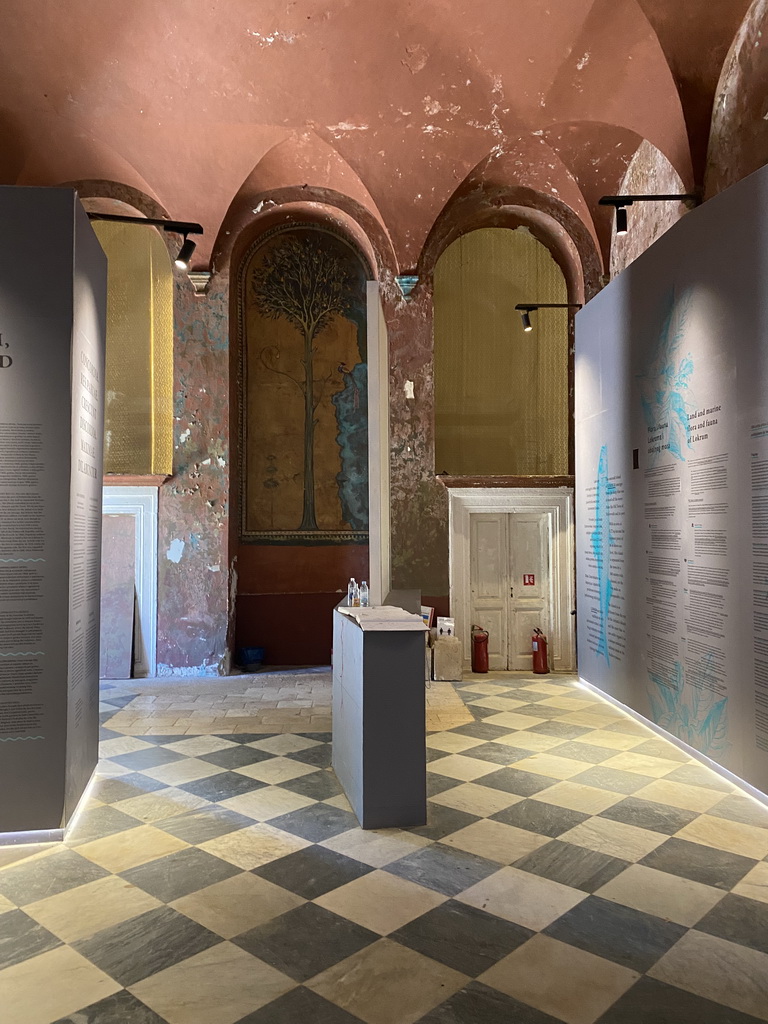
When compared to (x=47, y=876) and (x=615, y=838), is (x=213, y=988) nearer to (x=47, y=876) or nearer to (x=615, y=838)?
(x=47, y=876)

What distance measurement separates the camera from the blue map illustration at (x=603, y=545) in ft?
23.9

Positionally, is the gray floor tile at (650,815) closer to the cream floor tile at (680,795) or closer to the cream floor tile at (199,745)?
the cream floor tile at (680,795)

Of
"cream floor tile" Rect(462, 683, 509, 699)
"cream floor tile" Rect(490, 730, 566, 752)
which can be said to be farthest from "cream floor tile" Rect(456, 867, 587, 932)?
"cream floor tile" Rect(462, 683, 509, 699)

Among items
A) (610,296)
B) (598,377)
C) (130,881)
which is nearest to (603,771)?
(130,881)

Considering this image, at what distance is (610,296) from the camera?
7.19 metres

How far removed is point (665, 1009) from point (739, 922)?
0.81 metres

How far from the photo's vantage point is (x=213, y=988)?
256cm

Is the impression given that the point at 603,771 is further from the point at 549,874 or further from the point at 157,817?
the point at 157,817

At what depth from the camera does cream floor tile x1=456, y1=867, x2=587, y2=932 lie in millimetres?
3062

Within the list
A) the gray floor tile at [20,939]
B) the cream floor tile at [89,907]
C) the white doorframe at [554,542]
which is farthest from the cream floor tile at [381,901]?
the white doorframe at [554,542]

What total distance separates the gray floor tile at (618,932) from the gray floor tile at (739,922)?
143 millimetres

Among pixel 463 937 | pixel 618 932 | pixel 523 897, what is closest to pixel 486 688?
pixel 523 897

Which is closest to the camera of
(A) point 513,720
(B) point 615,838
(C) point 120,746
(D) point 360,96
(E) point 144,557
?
(B) point 615,838

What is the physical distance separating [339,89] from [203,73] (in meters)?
1.41
